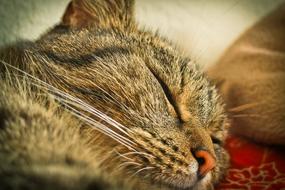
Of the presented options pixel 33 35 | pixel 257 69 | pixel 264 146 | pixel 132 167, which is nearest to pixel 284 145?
pixel 264 146

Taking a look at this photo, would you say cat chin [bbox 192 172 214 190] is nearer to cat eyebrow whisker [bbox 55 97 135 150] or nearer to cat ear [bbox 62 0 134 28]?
cat eyebrow whisker [bbox 55 97 135 150]

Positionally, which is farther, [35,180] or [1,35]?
[1,35]

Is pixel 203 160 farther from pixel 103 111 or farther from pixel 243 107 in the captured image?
pixel 243 107

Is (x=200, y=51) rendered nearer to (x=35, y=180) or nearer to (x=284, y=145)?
(x=284, y=145)

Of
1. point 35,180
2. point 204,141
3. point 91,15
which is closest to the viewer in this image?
point 35,180

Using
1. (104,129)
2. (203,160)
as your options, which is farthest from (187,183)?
(104,129)

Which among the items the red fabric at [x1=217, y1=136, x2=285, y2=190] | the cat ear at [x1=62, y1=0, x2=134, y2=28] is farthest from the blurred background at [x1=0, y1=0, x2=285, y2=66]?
the red fabric at [x1=217, y1=136, x2=285, y2=190]
